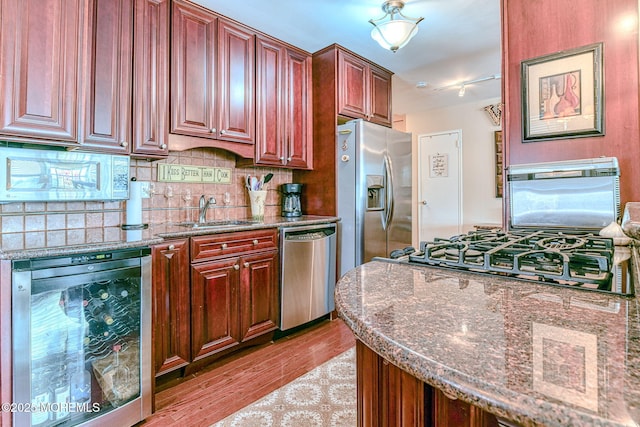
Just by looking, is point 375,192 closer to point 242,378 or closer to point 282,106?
point 282,106

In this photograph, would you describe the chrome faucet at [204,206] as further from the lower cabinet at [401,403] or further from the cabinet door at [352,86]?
the lower cabinet at [401,403]

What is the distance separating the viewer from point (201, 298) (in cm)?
200

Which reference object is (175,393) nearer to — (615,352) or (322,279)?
(322,279)

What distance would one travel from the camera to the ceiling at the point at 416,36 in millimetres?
2250

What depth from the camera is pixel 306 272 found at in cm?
262

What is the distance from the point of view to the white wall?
14.9 feet

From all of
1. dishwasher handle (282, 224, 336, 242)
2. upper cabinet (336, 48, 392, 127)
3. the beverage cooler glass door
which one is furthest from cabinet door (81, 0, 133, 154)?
upper cabinet (336, 48, 392, 127)

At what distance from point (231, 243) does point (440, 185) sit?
3.86 metres

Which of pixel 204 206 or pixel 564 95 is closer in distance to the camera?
pixel 564 95

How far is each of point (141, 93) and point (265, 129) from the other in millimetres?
975

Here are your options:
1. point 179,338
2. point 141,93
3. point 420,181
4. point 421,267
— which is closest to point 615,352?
point 421,267

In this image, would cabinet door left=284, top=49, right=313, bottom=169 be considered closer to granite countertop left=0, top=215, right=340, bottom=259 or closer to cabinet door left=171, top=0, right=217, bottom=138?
cabinet door left=171, top=0, right=217, bottom=138

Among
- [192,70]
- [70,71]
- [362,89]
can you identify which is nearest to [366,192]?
[362,89]

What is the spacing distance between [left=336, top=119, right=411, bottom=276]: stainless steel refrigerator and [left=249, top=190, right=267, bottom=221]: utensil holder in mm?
715
